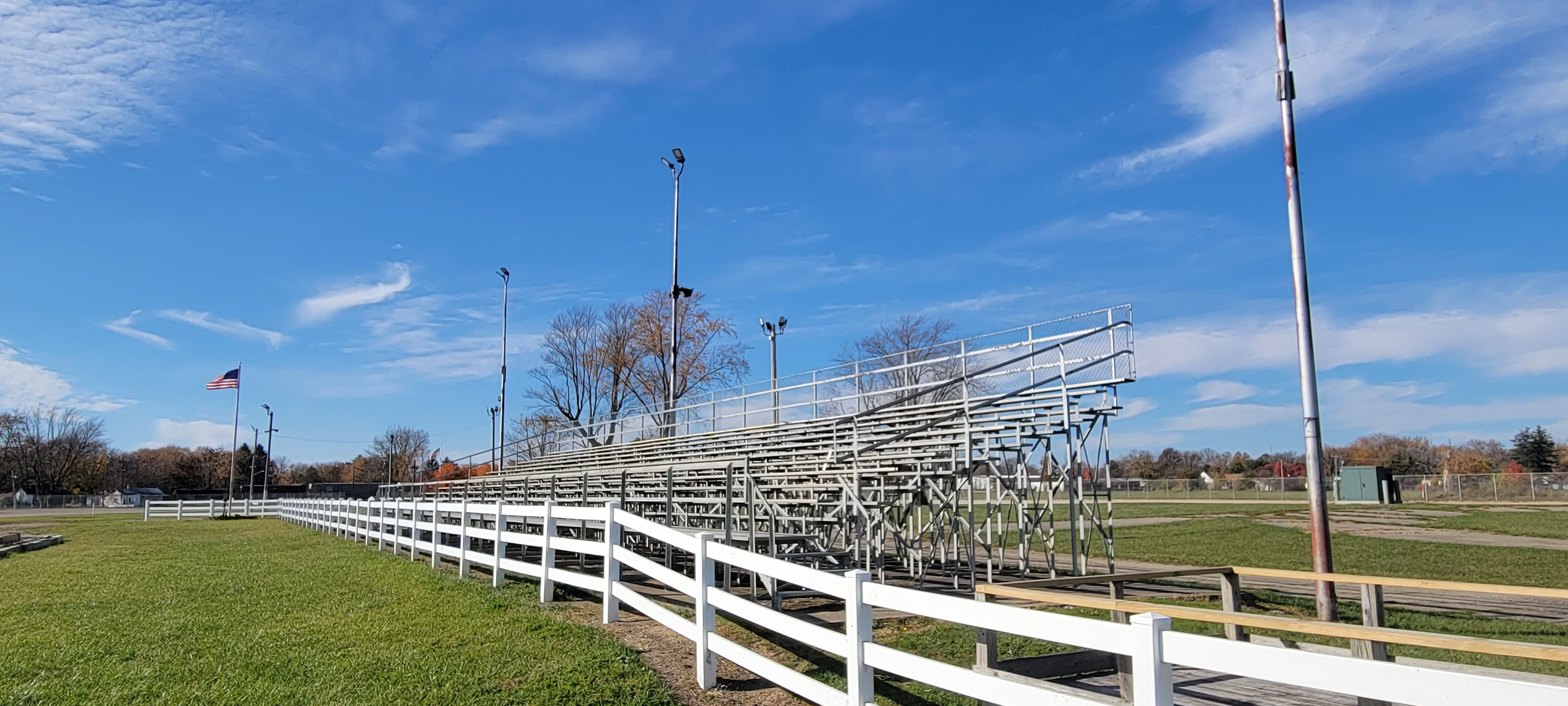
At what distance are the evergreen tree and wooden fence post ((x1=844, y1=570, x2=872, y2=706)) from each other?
102843 millimetres

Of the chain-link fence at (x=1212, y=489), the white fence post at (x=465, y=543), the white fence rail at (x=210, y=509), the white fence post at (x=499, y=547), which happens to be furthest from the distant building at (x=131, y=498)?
the white fence post at (x=499, y=547)

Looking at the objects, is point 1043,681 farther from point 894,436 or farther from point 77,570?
point 77,570

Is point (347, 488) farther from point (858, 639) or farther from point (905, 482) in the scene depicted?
point (858, 639)

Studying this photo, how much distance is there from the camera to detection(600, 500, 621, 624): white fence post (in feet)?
29.9

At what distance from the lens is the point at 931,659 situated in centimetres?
575

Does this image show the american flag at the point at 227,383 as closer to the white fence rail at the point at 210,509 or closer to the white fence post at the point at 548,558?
the white fence rail at the point at 210,509

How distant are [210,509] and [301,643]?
153 feet

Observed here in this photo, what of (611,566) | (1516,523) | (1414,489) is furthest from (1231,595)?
(1414,489)

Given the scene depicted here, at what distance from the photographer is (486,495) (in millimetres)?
27812

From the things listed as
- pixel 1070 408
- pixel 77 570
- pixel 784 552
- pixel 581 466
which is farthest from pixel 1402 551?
pixel 77 570

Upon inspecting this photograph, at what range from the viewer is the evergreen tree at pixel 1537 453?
8631 centimetres

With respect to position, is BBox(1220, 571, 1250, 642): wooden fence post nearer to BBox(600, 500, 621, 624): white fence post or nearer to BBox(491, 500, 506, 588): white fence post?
BBox(600, 500, 621, 624): white fence post

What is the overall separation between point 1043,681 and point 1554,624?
26.9 feet

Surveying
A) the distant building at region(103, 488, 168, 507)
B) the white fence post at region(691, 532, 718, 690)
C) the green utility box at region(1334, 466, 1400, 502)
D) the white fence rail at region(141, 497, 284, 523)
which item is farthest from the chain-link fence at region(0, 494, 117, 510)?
the green utility box at region(1334, 466, 1400, 502)
